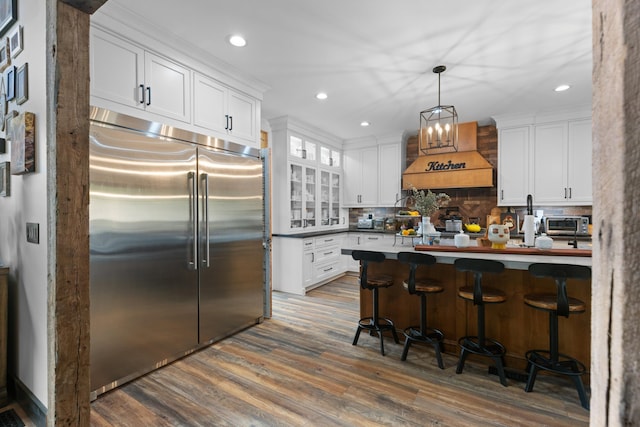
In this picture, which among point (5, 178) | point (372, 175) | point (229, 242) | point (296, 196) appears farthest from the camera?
point (372, 175)

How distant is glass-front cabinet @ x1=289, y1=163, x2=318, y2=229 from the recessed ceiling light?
7.37ft

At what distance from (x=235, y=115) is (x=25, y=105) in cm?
172

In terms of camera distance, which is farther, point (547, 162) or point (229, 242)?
point (547, 162)

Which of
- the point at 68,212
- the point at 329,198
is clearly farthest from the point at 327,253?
the point at 68,212

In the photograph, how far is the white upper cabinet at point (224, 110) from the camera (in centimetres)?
287

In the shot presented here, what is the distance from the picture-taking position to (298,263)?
4609mm

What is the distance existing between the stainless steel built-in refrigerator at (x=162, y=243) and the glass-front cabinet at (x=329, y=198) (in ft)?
8.01

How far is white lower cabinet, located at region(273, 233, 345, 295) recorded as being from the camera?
4.61m

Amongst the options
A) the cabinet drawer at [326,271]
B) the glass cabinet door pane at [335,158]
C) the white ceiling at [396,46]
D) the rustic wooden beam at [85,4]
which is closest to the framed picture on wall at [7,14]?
the white ceiling at [396,46]

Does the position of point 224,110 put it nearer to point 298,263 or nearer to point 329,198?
point 298,263

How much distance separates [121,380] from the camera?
223 cm

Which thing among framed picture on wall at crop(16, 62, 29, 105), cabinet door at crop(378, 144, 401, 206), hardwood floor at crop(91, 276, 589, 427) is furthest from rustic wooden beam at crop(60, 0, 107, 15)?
cabinet door at crop(378, 144, 401, 206)

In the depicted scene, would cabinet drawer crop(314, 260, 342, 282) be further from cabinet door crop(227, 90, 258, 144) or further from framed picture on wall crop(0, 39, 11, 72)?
framed picture on wall crop(0, 39, 11, 72)

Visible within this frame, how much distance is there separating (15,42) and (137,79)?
2.19ft
